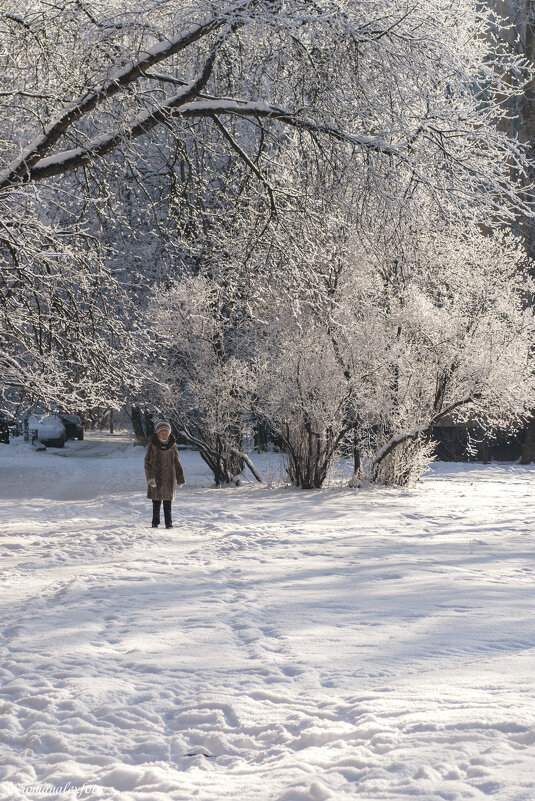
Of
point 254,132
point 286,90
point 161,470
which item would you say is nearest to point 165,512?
point 161,470

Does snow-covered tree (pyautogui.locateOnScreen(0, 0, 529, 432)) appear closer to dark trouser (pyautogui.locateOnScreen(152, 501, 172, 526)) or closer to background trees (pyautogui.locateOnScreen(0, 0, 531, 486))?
background trees (pyautogui.locateOnScreen(0, 0, 531, 486))

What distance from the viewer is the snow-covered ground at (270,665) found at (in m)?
3.54

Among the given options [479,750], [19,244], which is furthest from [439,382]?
[479,750]

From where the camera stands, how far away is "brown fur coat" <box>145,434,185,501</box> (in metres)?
12.3

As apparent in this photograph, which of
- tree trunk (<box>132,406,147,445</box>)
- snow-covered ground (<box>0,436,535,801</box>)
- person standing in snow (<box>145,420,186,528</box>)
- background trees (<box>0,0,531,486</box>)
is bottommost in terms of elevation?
snow-covered ground (<box>0,436,535,801</box>)

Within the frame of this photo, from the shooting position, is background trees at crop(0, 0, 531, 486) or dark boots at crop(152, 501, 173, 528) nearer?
background trees at crop(0, 0, 531, 486)

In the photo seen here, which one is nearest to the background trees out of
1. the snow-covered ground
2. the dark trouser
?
the dark trouser

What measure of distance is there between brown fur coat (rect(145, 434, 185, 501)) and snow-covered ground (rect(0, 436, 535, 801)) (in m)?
0.81

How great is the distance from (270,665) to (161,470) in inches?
288

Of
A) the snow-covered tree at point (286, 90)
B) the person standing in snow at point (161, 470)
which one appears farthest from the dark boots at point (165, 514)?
the snow-covered tree at point (286, 90)

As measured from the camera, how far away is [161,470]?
12.3 metres

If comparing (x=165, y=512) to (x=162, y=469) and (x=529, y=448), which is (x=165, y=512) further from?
(x=529, y=448)

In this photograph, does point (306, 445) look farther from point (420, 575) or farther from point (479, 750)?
point (479, 750)

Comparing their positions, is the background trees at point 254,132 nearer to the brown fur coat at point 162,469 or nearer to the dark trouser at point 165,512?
the brown fur coat at point 162,469
